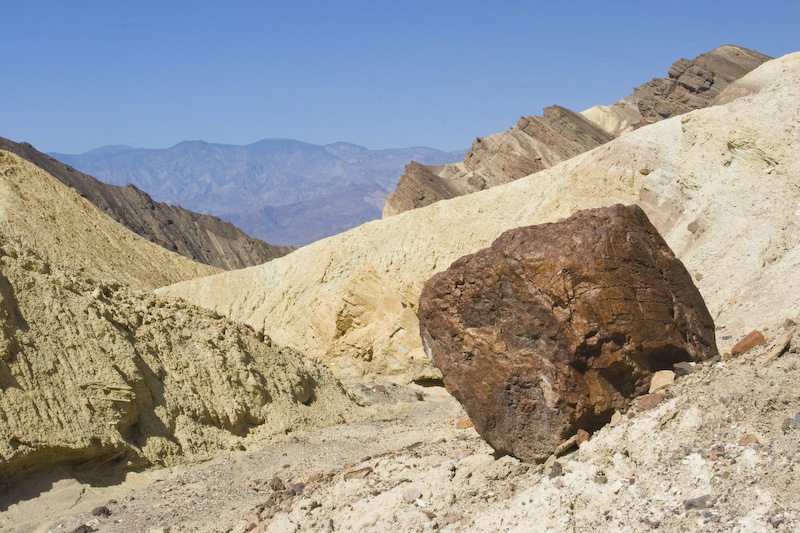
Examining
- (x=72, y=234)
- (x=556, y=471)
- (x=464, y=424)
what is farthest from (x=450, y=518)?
(x=72, y=234)

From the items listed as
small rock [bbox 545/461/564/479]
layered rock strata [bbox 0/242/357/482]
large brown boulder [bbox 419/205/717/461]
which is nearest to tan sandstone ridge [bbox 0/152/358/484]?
layered rock strata [bbox 0/242/357/482]

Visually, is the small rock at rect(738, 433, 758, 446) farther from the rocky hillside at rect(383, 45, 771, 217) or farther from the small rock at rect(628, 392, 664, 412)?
the rocky hillside at rect(383, 45, 771, 217)

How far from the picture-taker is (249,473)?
1125 cm

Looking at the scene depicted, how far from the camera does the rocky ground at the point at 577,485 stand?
228 inches

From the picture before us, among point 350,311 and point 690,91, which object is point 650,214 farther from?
point 690,91

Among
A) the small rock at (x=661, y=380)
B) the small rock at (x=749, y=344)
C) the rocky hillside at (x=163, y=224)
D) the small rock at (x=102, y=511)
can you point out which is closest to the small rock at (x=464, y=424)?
the small rock at (x=661, y=380)

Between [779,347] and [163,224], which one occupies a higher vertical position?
[163,224]

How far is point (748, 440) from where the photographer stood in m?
6.07

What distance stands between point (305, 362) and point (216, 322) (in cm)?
207

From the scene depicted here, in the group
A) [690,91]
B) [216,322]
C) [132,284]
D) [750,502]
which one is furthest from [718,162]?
[690,91]

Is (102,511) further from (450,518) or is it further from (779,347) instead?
(779,347)

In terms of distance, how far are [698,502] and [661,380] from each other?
1950mm

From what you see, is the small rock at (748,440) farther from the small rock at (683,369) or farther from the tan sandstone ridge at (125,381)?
the tan sandstone ridge at (125,381)

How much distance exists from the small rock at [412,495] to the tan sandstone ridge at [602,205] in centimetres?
445
